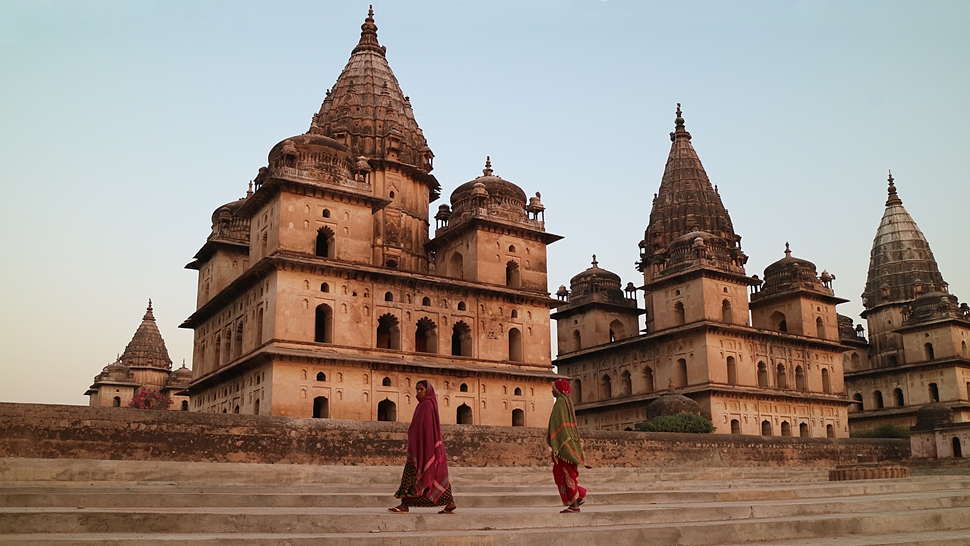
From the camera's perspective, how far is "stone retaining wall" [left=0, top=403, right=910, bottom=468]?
53.9 feet

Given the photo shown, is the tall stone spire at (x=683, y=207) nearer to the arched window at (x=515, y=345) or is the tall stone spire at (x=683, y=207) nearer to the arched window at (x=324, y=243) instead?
the arched window at (x=515, y=345)

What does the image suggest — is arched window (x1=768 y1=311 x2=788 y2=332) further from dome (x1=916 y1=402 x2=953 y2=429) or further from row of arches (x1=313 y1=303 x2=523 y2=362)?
row of arches (x1=313 y1=303 x2=523 y2=362)

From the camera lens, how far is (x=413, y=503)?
997 centimetres

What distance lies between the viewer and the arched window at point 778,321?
150 ft

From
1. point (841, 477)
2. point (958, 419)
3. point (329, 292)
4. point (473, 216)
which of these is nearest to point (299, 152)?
point (329, 292)

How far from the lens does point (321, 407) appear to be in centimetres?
2845

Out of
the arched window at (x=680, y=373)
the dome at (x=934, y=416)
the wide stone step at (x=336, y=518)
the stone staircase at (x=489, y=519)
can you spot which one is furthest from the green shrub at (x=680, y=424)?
the wide stone step at (x=336, y=518)

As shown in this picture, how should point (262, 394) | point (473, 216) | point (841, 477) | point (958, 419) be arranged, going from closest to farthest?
point (841, 477)
point (262, 394)
point (473, 216)
point (958, 419)

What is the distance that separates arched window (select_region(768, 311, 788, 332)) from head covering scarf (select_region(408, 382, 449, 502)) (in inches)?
1526

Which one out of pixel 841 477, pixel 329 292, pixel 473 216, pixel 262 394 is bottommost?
pixel 841 477

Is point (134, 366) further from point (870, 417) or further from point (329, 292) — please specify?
point (870, 417)

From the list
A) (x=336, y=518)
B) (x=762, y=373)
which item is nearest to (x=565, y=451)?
(x=336, y=518)

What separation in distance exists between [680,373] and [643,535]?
32779 mm

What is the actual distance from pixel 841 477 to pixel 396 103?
2489 cm
